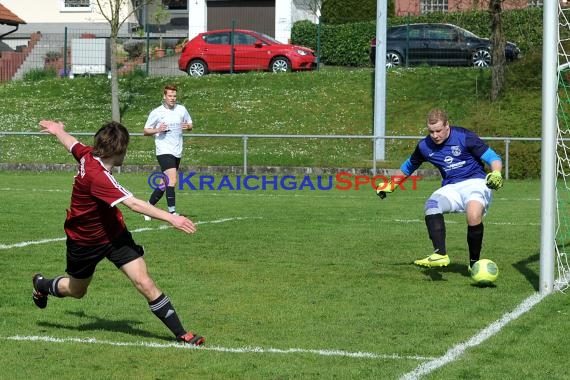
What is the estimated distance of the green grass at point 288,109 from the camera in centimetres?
2875

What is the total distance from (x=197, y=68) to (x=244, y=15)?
1053 centimetres

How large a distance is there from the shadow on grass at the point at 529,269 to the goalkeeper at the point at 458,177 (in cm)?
57

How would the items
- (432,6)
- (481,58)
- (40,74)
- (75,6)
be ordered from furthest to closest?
1. (75,6)
2. (432,6)
3. (40,74)
4. (481,58)

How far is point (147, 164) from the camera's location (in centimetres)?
2847

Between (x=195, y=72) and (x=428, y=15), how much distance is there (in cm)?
936

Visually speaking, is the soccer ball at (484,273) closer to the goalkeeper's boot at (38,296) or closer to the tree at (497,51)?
the goalkeeper's boot at (38,296)

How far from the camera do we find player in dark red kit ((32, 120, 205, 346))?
7.17 m

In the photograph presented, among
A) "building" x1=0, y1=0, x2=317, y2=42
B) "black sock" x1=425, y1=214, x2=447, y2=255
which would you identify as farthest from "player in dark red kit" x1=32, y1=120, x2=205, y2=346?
"building" x1=0, y1=0, x2=317, y2=42

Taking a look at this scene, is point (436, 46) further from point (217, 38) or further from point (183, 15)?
point (183, 15)

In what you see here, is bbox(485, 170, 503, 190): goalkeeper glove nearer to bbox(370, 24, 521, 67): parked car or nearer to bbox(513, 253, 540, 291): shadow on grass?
bbox(513, 253, 540, 291): shadow on grass

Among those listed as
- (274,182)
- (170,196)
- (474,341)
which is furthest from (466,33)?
(474,341)

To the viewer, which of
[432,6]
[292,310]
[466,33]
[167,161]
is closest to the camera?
[292,310]

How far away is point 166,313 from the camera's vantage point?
23.7 ft

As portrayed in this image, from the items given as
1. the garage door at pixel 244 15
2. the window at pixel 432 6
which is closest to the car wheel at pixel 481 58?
the window at pixel 432 6
